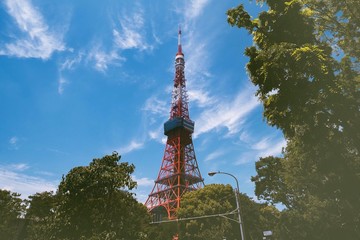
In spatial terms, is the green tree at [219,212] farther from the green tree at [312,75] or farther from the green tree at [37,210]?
the green tree at [312,75]

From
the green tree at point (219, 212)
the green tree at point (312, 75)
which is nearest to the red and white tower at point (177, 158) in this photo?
the green tree at point (219, 212)

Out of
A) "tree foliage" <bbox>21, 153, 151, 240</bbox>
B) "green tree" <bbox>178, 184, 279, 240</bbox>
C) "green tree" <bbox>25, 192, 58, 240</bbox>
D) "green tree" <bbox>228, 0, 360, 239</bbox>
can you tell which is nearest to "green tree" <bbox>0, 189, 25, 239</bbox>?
"green tree" <bbox>25, 192, 58, 240</bbox>

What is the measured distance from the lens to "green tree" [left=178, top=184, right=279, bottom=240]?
37.5 metres

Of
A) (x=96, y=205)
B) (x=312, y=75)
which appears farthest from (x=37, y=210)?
(x=312, y=75)

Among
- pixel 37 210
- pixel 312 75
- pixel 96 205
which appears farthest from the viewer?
pixel 37 210

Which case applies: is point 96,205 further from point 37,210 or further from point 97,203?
point 37,210

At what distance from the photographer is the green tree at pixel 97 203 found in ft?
73.8

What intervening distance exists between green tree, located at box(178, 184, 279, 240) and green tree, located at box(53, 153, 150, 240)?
15239 mm

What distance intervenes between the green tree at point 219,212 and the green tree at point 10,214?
26.7 m

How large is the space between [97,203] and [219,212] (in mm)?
21650

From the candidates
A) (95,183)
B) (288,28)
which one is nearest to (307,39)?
(288,28)

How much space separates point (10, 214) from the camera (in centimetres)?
4138

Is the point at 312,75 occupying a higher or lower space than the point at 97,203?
higher

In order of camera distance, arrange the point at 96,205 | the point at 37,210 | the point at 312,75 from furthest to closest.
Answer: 1. the point at 37,210
2. the point at 96,205
3. the point at 312,75
